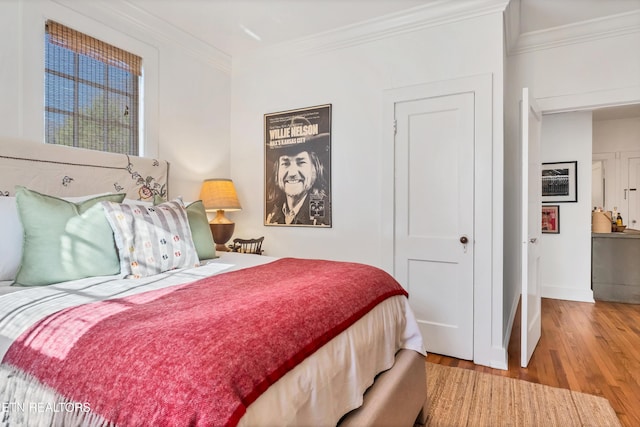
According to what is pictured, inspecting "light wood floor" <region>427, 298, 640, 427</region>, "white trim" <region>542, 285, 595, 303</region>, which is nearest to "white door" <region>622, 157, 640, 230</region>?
"white trim" <region>542, 285, 595, 303</region>

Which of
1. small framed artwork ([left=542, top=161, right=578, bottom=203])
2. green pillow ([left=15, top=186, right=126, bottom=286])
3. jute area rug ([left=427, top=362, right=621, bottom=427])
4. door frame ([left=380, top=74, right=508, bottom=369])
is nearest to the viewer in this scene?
green pillow ([left=15, top=186, right=126, bottom=286])

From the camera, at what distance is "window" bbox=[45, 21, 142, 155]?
2420 mm

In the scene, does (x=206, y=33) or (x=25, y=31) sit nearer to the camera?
(x=25, y=31)

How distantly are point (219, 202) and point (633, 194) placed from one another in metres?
6.49

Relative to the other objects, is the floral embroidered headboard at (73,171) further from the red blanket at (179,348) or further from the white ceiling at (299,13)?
the red blanket at (179,348)

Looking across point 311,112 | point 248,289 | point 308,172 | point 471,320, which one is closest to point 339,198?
point 308,172

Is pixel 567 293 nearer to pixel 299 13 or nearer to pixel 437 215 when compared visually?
pixel 437 215

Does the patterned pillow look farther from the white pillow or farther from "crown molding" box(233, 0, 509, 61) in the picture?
"crown molding" box(233, 0, 509, 61)

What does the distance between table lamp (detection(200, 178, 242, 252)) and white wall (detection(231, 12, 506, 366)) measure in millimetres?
391

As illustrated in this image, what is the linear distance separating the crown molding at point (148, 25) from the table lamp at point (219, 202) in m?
1.20

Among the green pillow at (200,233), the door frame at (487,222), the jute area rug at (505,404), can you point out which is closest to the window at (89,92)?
the green pillow at (200,233)

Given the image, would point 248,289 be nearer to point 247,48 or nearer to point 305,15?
point 305,15

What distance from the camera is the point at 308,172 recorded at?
3.42m

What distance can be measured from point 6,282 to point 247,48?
2.81 metres
